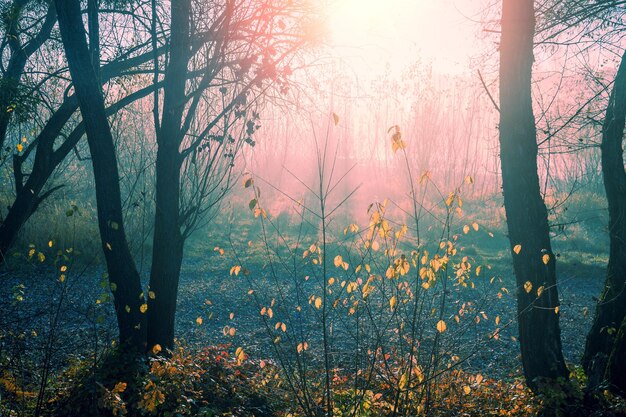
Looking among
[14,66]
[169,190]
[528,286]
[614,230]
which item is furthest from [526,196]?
[14,66]

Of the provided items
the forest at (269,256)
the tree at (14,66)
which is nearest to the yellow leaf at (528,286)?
the forest at (269,256)

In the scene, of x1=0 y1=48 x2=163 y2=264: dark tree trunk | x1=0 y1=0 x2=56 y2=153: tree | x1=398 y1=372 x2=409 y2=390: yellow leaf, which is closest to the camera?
x1=398 y1=372 x2=409 y2=390: yellow leaf

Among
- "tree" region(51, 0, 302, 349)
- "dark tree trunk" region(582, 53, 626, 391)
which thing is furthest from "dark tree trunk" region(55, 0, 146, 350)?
"dark tree trunk" region(582, 53, 626, 391)

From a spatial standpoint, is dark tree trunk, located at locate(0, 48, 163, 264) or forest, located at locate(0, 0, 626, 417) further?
dark tree trunk, located at locate(0, 48, 163, 264)

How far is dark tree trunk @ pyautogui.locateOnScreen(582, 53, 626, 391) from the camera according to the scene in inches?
185

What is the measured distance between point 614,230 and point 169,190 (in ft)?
13.0

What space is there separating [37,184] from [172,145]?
1304 mm

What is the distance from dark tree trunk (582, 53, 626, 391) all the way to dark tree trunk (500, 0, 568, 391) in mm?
1029

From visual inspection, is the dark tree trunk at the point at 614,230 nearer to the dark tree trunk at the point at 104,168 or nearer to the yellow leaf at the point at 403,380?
the yellow leaf at the point at 403,380

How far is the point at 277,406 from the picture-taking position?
4.10 meters

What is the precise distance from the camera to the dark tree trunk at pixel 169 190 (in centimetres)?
432

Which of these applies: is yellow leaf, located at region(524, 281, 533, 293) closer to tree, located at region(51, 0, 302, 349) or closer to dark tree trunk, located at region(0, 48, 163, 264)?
tree, located at region(51, 0, 302, 349)

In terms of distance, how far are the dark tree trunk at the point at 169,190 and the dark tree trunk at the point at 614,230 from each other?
371 centimetres

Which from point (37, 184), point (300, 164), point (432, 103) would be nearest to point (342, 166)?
point (300, 164)
